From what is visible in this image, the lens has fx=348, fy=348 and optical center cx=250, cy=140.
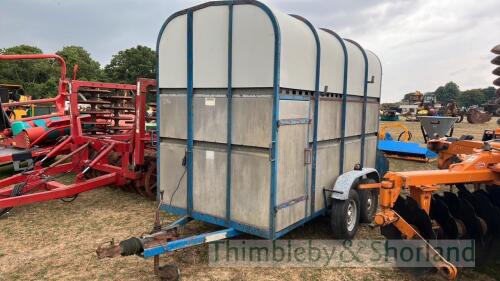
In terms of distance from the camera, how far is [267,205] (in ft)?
12.4

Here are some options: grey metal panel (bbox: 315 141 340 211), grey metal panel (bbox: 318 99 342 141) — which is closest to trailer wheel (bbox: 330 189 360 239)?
grey metal panel (bbox: 315 141 340 211)

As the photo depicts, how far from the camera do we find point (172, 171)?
4.58m

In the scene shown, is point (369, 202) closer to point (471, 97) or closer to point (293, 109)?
point (293, 109)

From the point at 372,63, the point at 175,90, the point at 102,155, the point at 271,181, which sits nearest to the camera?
the point at 271,181

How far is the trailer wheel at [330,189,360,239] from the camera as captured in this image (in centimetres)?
A: 454

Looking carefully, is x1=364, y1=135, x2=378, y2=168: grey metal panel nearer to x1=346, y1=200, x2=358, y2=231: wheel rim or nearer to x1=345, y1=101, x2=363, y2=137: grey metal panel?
x1=345, y1=101, x2=363, y2=137: grey metal panel

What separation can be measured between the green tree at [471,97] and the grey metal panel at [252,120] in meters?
114

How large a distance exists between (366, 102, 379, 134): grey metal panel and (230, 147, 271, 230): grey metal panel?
2936 mm

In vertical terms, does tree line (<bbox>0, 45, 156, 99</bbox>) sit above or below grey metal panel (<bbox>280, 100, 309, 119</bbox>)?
above

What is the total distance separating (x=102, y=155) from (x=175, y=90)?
2.90 meters

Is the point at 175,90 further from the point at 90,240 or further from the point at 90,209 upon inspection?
the point at 90,209

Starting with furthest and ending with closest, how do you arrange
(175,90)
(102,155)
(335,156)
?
(102,155)
(335,156)
(175,90)

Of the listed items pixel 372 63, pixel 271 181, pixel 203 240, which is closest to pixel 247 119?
pixel 271 181

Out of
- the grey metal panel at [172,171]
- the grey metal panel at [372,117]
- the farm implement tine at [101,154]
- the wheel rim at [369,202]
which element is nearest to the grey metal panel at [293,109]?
the grey metal panel at [172,171]
